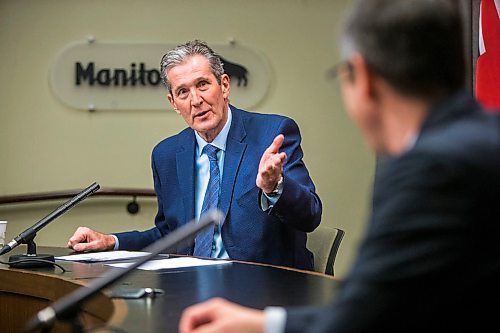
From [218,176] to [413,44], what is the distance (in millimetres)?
2153

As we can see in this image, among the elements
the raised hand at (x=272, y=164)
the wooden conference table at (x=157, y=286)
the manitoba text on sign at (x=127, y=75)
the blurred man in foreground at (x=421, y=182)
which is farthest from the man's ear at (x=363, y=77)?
the manitoba text on sign at (x=127, y=75)

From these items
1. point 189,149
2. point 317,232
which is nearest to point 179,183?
point 189,149

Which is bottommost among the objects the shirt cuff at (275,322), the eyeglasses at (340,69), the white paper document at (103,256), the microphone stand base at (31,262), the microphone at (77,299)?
the white paper document at (103,256)

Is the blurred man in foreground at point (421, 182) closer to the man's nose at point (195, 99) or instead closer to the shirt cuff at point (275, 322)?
the shirt cuff at point (275, 322)

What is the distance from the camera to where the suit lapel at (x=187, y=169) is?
3.26m

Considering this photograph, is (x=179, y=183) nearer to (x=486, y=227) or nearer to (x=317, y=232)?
(x=317, y=232)

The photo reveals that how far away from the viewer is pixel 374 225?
105cm

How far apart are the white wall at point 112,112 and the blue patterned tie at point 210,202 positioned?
1576mm

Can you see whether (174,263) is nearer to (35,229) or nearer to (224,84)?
(35,229)

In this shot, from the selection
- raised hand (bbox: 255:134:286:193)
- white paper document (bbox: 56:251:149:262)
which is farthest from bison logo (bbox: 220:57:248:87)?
raised hand (bbox: 255:134:286:193)

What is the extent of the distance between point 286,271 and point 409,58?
155 centimetres

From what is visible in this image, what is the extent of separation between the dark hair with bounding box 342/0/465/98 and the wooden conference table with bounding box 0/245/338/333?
0.76 metres

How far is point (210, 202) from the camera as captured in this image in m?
3.18

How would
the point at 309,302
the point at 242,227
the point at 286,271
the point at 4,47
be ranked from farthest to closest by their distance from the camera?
1. the point at 4,47
2. the point at 242,227
3. the point at 286,271
4. the point at 309,302
